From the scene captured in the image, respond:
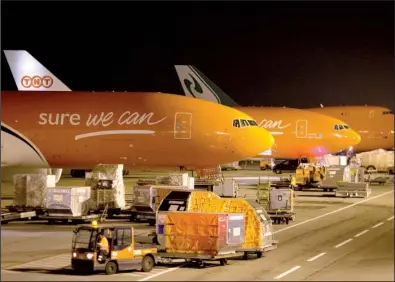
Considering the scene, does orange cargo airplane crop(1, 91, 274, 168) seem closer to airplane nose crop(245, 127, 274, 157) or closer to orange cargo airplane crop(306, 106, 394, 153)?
airplane nose crop(245, 127, 274, 157)

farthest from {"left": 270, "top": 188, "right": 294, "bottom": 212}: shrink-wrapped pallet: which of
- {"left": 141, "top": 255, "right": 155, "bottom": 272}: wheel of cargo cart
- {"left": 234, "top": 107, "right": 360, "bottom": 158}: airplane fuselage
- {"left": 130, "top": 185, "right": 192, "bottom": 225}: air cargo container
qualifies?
{"left": 234, "top": 107, "right": 360, "bottom": 158}: airplane fuselage

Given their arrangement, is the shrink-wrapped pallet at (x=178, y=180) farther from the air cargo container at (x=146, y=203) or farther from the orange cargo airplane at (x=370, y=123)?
the orange cargo airplane at (x=370, y=123)

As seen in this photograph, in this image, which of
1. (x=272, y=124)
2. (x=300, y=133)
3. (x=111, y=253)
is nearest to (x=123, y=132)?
(x=111, y=253)

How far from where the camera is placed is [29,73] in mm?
48031

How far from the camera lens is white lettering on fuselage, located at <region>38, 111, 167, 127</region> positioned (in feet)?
115

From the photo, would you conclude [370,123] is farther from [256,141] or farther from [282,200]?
[282,200]

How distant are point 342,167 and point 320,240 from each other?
26.2 metres

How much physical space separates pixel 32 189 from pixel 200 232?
1285 cm

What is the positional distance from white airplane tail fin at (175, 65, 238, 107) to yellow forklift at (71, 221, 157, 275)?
51.3 m

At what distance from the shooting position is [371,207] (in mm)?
38562

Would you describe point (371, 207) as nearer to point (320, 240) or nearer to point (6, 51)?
point (320, 240)

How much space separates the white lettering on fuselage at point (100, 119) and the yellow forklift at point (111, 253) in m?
16.3

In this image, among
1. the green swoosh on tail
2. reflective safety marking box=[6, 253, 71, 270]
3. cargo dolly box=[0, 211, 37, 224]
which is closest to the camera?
reflective safety marking box=[6, 253, 71, 270]

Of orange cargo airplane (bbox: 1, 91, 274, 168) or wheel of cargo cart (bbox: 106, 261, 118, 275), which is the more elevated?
orange cargo airplane (bbox: 1, 91, 274, 168)
